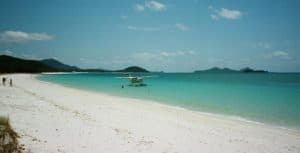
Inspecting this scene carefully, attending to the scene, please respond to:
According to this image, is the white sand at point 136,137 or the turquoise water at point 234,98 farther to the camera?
the turquoise water at point 234,98

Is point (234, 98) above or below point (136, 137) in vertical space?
below

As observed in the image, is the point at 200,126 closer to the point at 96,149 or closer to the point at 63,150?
the point at 96,149

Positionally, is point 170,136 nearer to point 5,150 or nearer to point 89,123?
point 89,123

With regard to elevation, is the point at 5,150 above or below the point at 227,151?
above

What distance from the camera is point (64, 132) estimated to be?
8516 mm

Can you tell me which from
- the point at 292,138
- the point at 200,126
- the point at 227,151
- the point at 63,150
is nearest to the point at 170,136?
the point at 227,151

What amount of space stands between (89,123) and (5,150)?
4.85 m

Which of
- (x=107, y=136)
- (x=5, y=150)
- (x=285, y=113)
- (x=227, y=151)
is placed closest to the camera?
(x=5, y=150)

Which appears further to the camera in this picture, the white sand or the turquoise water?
the turquoise water

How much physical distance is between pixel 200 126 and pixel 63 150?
6.47 meters

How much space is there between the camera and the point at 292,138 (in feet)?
34.0

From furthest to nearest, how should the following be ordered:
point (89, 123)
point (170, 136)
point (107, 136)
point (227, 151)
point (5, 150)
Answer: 1. point (89, 123)
2. point (170, 136)
3. point (107, 136)
4. point (227, 151)
5. point (5, 150)

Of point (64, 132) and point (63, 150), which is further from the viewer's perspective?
point (64, 132)

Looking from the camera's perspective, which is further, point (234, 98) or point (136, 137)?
point (234, 98)
